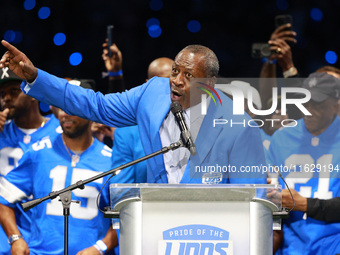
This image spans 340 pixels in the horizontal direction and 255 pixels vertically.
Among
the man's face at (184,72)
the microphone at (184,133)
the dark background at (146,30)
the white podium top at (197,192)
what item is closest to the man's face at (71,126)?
the dark background at (146,30)

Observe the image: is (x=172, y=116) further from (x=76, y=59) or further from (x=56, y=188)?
(x=76, y=59)

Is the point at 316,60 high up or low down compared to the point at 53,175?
up

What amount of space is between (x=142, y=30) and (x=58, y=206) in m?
1.94

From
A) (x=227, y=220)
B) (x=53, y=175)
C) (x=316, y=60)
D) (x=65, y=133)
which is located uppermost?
(x=316, y=60)

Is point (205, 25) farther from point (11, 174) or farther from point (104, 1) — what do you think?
point (11, 174)

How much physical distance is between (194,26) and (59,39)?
120 centimetres

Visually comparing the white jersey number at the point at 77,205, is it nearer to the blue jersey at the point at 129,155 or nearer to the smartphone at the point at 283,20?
the blue jersey at the point at 129,155

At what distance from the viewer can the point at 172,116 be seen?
3420mm

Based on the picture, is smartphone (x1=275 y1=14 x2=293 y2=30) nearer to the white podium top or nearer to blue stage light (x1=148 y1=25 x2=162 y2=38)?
blue stage light (x1=148 y1=25 x2=162 y2=38)

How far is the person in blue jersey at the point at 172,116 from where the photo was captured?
130 inches

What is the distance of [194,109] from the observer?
3.50 m

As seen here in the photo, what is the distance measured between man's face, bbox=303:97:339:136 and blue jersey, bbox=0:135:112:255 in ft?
4.69

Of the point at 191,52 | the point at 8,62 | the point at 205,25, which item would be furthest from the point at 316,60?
the point at 8,62

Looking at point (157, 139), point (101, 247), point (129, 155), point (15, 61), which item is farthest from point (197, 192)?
point (101, 247)
